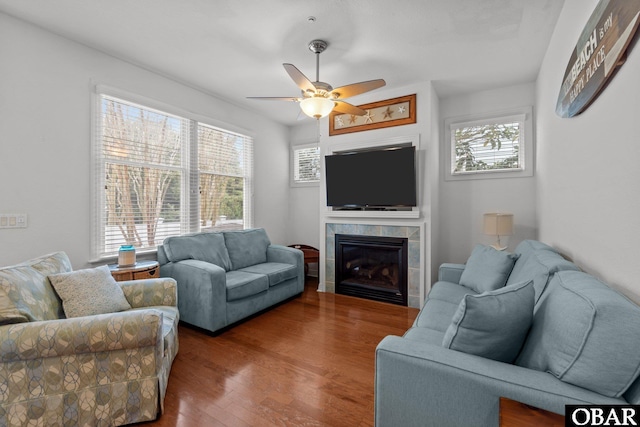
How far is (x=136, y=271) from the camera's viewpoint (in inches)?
105

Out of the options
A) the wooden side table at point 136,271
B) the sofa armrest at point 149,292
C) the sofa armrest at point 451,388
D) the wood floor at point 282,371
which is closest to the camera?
the sofa armrest at point 451,388

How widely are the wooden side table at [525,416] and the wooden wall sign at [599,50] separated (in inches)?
54.3

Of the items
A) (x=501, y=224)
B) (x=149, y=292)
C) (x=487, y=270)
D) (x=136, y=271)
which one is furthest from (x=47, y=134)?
(x=501, y=224)

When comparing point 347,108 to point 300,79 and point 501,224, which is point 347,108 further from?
point 501,224

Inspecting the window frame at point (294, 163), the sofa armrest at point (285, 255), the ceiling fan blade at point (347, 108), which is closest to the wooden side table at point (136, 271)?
the sofa armrest at point (285, 255)

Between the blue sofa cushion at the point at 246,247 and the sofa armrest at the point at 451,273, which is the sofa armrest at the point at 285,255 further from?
the sofa armrest at the point at 451,273

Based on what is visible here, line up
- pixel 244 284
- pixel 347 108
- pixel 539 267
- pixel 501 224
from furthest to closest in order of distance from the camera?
pixel 501 224 < pixel 244 284 < pixel 347 108 < pixel 539 267

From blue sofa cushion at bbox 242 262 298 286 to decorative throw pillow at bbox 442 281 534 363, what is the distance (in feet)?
7.99

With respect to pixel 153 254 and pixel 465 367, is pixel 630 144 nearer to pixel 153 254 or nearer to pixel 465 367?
pixel 465 367

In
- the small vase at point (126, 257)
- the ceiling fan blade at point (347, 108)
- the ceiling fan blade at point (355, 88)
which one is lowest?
the small vase at point (126, 257)

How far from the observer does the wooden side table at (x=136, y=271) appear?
102 inches

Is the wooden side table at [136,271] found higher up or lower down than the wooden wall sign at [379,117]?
lower down

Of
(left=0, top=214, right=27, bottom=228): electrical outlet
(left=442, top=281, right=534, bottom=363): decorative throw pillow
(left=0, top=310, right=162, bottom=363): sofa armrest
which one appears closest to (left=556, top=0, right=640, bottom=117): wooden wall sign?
(left=442, top=281, right=534, bottom=363): decorative throw pillow

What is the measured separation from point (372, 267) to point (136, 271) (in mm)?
2819
